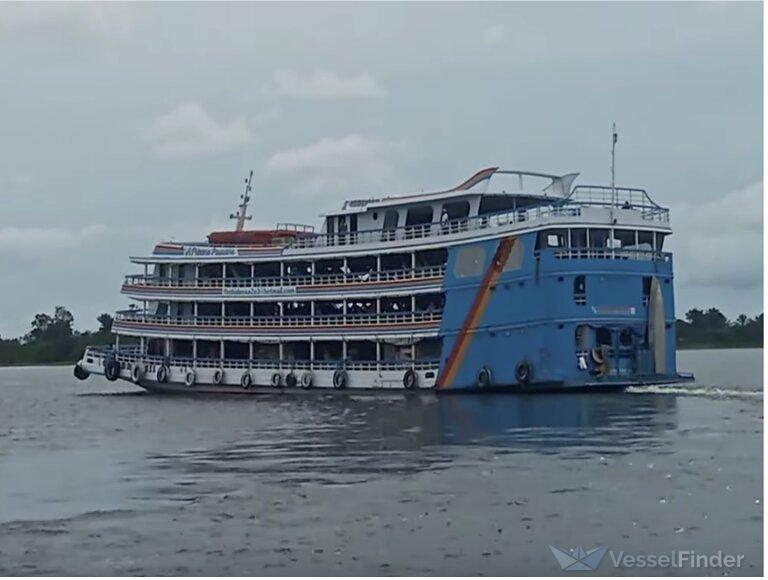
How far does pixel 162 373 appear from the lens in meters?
44.1

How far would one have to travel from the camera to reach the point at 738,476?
16516 millimetres

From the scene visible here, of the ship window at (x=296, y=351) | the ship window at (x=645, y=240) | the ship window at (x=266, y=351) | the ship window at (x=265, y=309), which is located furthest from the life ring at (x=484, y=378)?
the ship window at (x=265, y=309)

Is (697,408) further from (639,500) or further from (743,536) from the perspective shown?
(743,536)

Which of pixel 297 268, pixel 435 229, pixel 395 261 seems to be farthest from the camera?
pixel 297 268

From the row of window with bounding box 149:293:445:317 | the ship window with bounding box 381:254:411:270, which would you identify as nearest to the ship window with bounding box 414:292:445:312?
the row of window with bounding box 149:293:445:317

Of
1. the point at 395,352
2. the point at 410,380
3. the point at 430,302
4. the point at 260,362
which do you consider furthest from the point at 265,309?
the point at 410,380

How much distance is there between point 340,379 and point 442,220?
5982 millimetres

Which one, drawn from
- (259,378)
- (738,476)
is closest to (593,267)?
(259,378)

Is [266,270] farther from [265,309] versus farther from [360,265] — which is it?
[360,265]

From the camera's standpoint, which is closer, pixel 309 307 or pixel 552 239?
pixel 552 239

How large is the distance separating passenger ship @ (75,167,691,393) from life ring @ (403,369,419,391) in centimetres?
6

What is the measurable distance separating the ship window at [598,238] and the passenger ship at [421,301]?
0.04 meters

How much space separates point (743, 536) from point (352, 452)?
371 inches

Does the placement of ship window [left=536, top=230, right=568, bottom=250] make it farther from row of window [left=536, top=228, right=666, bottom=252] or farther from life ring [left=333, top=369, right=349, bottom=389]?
life ring [left=333, top=369, right=349, bottom=389]
